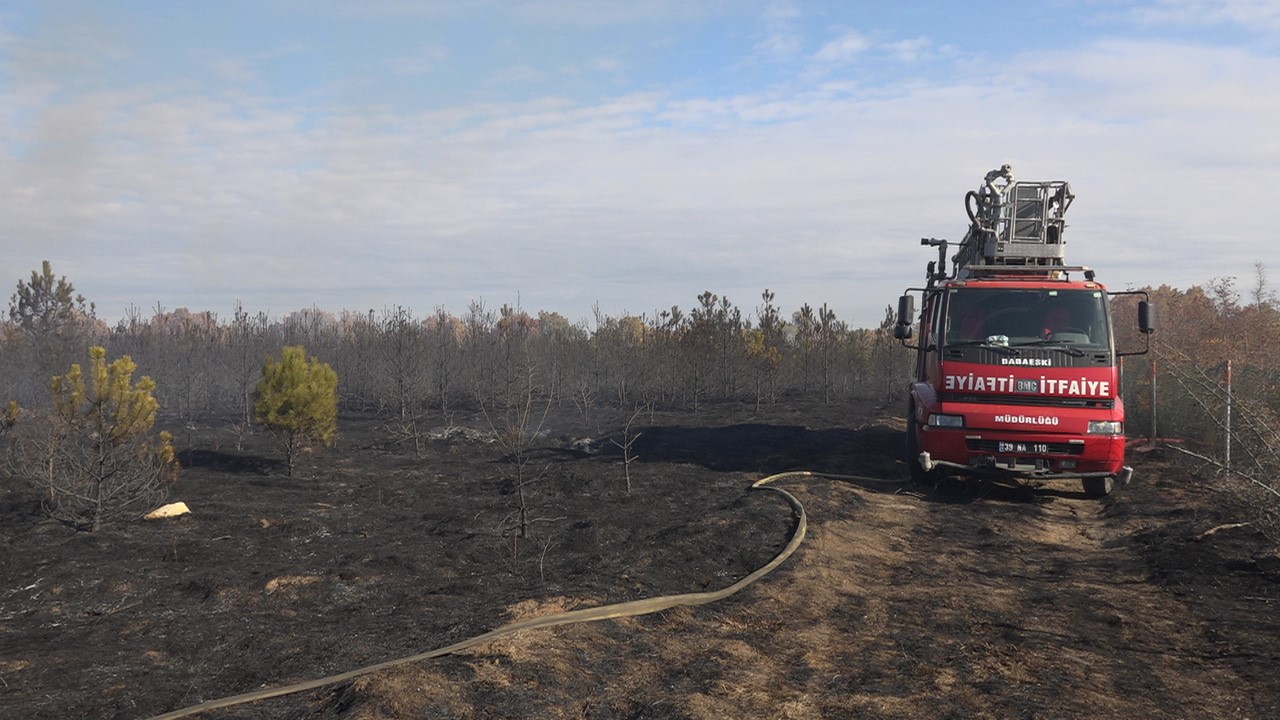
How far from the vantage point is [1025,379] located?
36.1 feet

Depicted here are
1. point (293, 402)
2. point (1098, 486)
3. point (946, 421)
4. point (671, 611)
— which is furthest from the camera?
point (293, 402)

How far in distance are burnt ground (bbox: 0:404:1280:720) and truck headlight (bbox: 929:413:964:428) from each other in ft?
3.81

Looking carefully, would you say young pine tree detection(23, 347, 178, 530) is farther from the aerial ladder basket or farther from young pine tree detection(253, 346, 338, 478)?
the aerial ladder basket

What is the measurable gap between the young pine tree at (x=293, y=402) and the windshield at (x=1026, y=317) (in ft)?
41.1

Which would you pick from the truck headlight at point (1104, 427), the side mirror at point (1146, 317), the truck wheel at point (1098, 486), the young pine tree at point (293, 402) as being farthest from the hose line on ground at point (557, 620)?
the young pine tree at point (293, 402)

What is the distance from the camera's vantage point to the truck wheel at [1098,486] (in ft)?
39.2

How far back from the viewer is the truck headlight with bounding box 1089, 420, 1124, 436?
1078 cm

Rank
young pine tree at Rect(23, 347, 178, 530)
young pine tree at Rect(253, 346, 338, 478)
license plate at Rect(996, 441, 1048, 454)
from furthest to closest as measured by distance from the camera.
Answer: young pine tree at Rect(253, 346, 338, 478) < young pine tree at Rect(23, 347, 178, 530) < license plate at Rect(996, 441, 1048, 454)

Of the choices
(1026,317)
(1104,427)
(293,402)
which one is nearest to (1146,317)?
(1026,317)

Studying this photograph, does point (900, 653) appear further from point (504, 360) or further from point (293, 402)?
point (504, 360)

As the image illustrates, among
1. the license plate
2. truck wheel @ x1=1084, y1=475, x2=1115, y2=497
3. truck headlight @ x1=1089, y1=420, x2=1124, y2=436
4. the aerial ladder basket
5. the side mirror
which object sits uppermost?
the aerial ladder basket

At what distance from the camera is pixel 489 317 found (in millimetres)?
40562

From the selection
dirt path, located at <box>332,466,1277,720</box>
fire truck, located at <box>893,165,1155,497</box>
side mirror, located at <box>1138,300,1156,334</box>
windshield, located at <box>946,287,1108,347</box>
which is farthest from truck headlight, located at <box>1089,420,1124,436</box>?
dirt path, located at <box>332,466,1277,720</box>

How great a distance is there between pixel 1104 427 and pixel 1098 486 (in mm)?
1667
